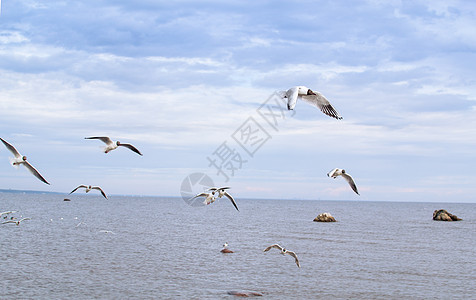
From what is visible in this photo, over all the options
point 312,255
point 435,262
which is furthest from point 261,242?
point 435,262

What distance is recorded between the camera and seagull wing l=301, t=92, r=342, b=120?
19281 mm

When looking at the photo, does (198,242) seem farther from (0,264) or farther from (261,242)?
(0,264)

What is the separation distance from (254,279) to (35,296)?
50.3 ft

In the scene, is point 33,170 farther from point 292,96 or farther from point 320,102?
point 320,102

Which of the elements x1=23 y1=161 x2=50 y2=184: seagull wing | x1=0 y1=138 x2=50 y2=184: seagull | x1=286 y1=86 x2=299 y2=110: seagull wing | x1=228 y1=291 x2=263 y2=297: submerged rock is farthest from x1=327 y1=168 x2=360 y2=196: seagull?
x1=228 y1=291 x2=263 y2=297: submerged rock

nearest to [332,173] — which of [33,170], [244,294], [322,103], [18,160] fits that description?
[322,103]

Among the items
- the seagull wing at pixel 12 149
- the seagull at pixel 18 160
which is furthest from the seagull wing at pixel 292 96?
the seagull wing at pixel 12 149

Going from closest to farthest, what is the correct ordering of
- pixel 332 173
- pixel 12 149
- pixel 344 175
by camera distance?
1. pixel 12 149
2. pixel 332 173
3. pixel 344 175

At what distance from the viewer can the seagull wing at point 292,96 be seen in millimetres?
14277

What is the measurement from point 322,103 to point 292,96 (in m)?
4.16

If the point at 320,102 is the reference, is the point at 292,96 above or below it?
below

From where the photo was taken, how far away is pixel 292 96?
52.0ft

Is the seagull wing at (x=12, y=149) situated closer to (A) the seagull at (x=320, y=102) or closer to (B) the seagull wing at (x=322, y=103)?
(A) the seagull at (x=320, y=102)

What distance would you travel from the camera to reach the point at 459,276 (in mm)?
37469
